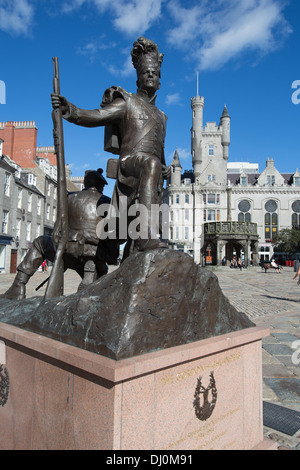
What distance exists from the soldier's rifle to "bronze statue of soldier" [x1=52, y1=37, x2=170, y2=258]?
0.13 metres

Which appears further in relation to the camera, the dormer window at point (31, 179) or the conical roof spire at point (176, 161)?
the conical roof spire at point (176, 161)

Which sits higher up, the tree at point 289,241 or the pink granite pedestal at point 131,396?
the tree at point 289,241

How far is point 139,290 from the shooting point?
7.44ft

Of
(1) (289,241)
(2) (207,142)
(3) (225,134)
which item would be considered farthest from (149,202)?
(3) (225,134)

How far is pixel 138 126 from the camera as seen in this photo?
333 cm

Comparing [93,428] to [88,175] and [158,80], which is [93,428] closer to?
[88,175]

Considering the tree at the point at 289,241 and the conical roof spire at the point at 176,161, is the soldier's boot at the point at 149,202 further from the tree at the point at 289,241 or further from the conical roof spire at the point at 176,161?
the conical roof spire at the point at 176,161

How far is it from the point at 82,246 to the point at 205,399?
6.14 feet

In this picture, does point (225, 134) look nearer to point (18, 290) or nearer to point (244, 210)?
point (244, 210)

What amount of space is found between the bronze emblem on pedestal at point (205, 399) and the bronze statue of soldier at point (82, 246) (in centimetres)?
173

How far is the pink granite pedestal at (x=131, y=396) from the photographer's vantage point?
187 cm

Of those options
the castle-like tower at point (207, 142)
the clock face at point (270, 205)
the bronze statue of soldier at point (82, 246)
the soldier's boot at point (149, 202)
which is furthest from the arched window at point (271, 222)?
the soldier's boot at point (149, 202)

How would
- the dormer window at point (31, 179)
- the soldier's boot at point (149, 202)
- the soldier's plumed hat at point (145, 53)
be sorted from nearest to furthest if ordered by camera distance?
the soldier's boot at point (149, 202), the soldier's plumed hat at point (145, 53), the dormer window at point (31, 179)

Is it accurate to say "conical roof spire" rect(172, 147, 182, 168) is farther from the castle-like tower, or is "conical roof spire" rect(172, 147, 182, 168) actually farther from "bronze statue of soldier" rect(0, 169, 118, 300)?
"bronze statue of soldier" rect(0, 169, 118, 300)
